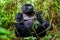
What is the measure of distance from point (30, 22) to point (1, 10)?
53 centimetres

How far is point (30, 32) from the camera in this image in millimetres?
2311

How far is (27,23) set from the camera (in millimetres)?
2354

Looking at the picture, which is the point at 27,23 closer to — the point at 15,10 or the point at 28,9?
the point at 28,9

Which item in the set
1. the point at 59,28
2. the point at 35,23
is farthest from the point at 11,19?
the point at 59,28

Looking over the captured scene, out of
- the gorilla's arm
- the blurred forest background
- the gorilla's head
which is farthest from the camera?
the blurred forest background

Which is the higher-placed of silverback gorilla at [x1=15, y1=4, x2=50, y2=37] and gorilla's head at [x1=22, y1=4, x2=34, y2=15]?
gorilla's head at [x1=22, y1=4, x2=34, y2=15]

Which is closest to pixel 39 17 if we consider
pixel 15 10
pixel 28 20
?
pixel 28 20

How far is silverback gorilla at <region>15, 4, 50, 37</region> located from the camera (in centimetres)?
230

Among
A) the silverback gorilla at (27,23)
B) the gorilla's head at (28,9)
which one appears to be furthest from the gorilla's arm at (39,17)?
the gorilla's head at (28,9)

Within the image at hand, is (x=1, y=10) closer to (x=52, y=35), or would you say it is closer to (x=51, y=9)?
(x=52, y=35)

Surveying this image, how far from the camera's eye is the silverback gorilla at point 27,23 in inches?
90.7

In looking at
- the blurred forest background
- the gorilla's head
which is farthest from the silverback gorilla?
the blurred forest background

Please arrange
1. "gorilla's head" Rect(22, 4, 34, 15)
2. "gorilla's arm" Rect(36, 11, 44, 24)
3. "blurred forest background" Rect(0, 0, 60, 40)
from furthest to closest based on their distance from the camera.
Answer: "blurred forest background" Rect(0, 0, 60, 40), "gorilla's arm" Rect(36, 11, 44, 24), "gorilla's head" Rect(22, 4, 34, 15)

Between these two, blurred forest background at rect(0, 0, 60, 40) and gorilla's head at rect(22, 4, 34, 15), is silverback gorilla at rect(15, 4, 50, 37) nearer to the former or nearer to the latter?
gorilla's head at rect(22, 4, 34, 15)
